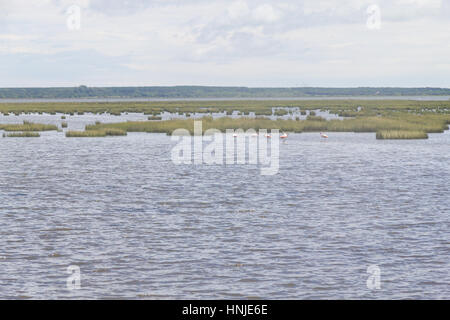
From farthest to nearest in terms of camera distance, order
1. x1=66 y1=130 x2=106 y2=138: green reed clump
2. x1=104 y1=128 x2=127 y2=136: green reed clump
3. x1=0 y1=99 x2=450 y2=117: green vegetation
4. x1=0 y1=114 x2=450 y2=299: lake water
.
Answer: x1=0 y1=99 x2=450 y2=117: green vegetation, x1=104 y1=128 x2=127 y2=136: green reed clump, x1=66 y1=130 x2=106 y2=138: green reed clump, x1=0 y1=114 x2=450 y2=299: lake water

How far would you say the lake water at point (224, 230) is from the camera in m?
13.4

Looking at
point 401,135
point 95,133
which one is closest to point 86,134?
point 95,133

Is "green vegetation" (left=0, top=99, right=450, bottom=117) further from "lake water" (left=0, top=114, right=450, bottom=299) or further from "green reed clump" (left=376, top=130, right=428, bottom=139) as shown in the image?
"lake water" (left=0, top=114, right=450, bottom=299)

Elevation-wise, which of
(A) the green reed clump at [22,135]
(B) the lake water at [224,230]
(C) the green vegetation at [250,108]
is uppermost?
(C) the green vegetation at [250,108]

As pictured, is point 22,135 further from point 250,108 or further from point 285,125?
point 250,108

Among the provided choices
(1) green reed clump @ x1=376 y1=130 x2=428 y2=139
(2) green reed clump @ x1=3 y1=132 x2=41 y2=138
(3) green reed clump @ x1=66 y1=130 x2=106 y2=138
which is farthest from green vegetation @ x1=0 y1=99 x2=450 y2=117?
(2) green reed clump @ x1=3 y1=132 x2=41 y2=138

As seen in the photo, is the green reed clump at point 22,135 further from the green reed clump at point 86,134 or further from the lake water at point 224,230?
the lake water at point 224,230

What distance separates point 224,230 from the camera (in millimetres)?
18328

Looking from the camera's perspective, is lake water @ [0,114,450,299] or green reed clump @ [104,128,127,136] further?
green reed clump @ [104,128,127,136]

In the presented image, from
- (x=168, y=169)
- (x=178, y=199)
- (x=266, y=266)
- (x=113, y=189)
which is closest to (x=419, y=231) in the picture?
(x=266, y=266)

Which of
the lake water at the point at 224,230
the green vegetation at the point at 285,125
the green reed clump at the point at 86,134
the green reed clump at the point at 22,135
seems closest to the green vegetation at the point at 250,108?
the green vegetation at the point at 285,125

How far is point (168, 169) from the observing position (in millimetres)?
34188

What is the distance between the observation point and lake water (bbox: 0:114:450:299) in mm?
13391

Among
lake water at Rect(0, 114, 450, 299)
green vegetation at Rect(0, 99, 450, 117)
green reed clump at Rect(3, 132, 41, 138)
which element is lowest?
lake water at Rect(0, 114, 450, 299)
